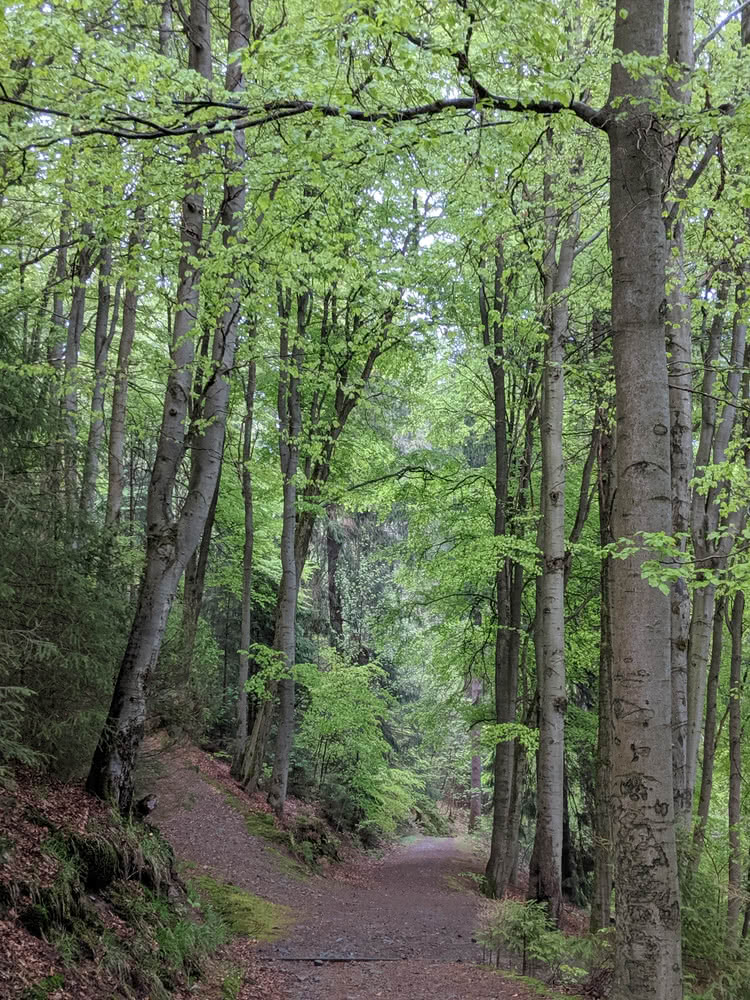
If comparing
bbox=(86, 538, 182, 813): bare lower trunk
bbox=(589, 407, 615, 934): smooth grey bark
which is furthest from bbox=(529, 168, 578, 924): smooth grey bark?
bbox=(86, 538, 182, 813): bare lower trunk

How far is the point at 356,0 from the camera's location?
3701mm

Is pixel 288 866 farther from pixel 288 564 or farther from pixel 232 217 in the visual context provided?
pixel 232 217

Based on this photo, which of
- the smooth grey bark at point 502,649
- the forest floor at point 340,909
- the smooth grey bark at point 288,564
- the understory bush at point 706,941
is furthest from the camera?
the smooth grey bark at point 288,564

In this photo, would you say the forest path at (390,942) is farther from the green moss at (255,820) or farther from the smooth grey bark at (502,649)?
the green moss at (255,820)

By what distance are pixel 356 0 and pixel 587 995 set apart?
7278 mm

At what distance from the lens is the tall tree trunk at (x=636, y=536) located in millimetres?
3629

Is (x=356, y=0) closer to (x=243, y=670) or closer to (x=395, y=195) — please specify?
(x=395, y=195)

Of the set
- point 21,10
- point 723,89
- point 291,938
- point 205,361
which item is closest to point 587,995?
point 291,938

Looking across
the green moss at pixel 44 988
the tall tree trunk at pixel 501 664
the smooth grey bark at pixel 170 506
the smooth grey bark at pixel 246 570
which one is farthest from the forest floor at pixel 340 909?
the green moss at pixel 44 988

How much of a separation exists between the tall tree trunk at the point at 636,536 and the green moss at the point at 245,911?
227 inches

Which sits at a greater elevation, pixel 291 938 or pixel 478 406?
pixel 478 406

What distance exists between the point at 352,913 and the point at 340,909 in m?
0.27

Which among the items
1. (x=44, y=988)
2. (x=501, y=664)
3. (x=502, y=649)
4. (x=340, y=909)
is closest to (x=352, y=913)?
(x=340, y=909)

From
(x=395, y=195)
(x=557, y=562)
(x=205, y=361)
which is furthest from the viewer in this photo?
(x=395, y=195)
